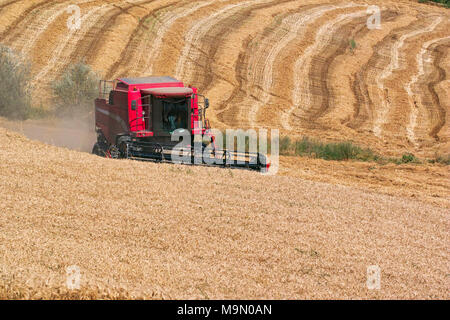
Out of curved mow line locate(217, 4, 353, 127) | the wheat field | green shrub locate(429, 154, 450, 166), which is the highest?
curved mow line locate(217, 4, 353, 127)

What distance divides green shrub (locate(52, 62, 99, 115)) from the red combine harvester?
30.0 ft

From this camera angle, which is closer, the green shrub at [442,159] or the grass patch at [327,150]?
the green shrub at [442,159]

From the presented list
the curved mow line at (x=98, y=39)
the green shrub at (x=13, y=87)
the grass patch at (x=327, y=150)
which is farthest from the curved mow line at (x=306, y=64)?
the green shrub at (x=13, y=87)

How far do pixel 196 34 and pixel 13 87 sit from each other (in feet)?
62.5

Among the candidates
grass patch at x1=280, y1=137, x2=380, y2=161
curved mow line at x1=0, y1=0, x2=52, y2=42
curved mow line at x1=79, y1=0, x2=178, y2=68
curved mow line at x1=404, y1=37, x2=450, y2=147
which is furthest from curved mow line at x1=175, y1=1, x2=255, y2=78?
grass patch at x1=280, y1=137, x2=380, y2=161

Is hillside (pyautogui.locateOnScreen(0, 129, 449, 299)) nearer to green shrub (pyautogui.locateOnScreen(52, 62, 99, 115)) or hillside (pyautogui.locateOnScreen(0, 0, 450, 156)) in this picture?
green shrub (pyautogui.locateOnScreen(52, 62, 99, 115))

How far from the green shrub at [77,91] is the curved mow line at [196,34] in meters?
8.56

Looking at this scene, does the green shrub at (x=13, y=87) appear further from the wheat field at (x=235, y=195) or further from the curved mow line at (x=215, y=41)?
the curved mow line at (x=215, y=41)

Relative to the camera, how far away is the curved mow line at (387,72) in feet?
98.1

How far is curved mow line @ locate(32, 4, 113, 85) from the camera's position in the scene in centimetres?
3497

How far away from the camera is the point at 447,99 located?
34.7 meters

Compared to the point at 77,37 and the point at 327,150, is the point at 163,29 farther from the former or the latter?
the point at 327,150

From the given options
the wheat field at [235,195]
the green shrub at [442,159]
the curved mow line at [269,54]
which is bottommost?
the green shrub at [442,159]
